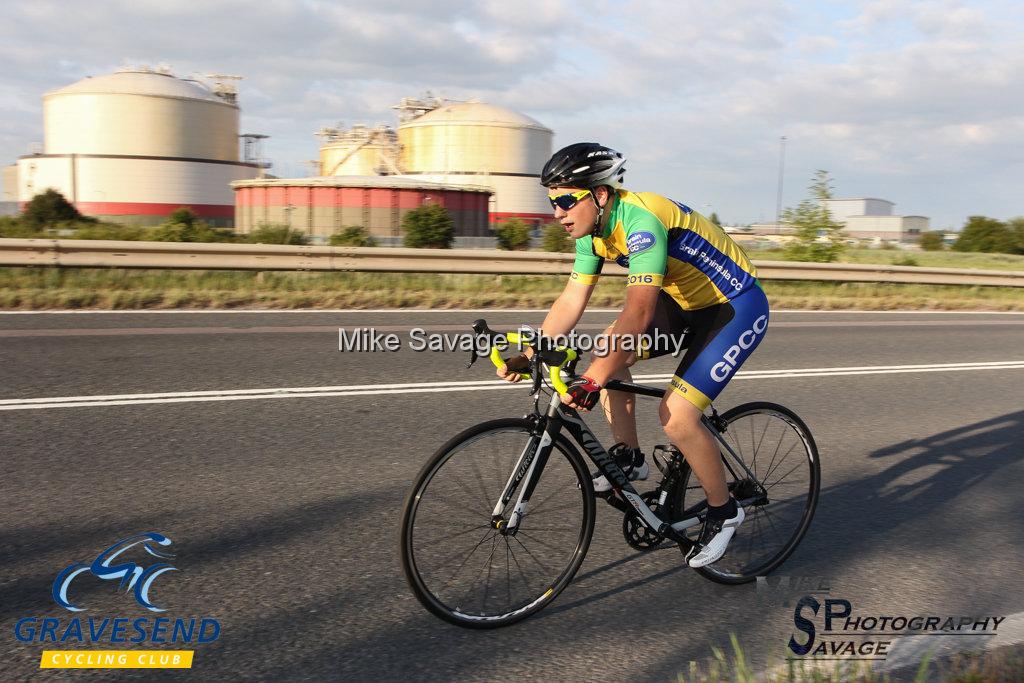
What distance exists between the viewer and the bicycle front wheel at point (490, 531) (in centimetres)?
332

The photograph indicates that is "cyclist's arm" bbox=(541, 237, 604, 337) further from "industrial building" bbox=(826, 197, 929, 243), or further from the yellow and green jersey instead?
"industrial building" bbox=(826, 197, 929, 243)

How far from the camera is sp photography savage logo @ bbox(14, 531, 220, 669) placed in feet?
9.96

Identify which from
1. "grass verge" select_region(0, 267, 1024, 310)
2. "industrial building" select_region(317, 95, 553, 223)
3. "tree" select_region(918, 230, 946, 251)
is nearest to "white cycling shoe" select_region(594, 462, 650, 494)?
"grass verge" select_region(0, 267, 1024, 310)

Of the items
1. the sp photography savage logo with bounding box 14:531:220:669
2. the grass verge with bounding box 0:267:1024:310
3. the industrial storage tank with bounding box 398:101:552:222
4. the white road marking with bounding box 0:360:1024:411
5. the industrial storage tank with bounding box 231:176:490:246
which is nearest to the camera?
the sp photography savage logo with bounding box 14:531:220:669

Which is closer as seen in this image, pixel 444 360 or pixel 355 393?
pixel 355 393

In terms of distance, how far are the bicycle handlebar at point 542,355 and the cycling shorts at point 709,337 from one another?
1.98 feet

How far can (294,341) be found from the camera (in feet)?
31.8

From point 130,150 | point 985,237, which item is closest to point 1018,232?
point 985,237

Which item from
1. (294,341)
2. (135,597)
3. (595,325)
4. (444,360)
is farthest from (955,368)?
(135,597)

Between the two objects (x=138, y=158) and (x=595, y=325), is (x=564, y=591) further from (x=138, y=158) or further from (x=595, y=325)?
(x=138, y=158)

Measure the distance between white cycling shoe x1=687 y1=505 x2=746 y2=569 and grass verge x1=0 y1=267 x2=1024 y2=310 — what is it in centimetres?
967

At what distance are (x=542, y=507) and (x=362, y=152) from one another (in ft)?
241

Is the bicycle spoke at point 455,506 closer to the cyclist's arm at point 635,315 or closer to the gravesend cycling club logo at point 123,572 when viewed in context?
the cyclist's arm at point 635,315

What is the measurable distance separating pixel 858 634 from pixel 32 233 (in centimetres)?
2290
